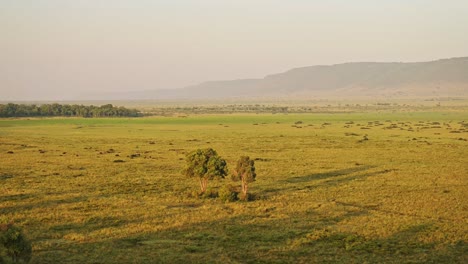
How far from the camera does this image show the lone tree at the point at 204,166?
33.2 meters

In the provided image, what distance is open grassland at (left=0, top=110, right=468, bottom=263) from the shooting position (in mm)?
20984

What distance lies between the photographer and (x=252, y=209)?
28.7 metres

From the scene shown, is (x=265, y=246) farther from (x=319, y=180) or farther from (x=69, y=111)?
(x=69, y=111)

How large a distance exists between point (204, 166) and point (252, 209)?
6177mm

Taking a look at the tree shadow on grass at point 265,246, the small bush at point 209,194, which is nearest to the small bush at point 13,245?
the tree shadow on grass at point 265,246

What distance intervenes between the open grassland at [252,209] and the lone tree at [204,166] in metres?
1.40

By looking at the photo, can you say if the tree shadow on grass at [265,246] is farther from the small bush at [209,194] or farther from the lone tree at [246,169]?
the lone tree at [246,169]

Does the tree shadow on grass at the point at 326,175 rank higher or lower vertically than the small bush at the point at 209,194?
lower

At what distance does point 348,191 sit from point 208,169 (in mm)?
A: 9414

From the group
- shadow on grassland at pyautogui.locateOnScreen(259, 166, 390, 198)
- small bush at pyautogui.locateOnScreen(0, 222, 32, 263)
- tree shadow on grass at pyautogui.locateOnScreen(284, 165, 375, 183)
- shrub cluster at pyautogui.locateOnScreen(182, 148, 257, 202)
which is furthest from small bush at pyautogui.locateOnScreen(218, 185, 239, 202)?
small bush at pyautogui.locateOnScreen(0, 222, 32, 263)

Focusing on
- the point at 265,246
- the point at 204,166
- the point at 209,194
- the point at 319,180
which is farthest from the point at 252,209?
the point at 319,180

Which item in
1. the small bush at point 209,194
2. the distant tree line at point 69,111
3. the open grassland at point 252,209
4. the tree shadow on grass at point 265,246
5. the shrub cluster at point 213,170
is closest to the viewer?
the tree shadow on grass at point 265,246

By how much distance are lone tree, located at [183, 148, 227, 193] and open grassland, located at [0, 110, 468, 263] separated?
4.58 ft

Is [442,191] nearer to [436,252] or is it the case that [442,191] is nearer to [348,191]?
[348,191]
